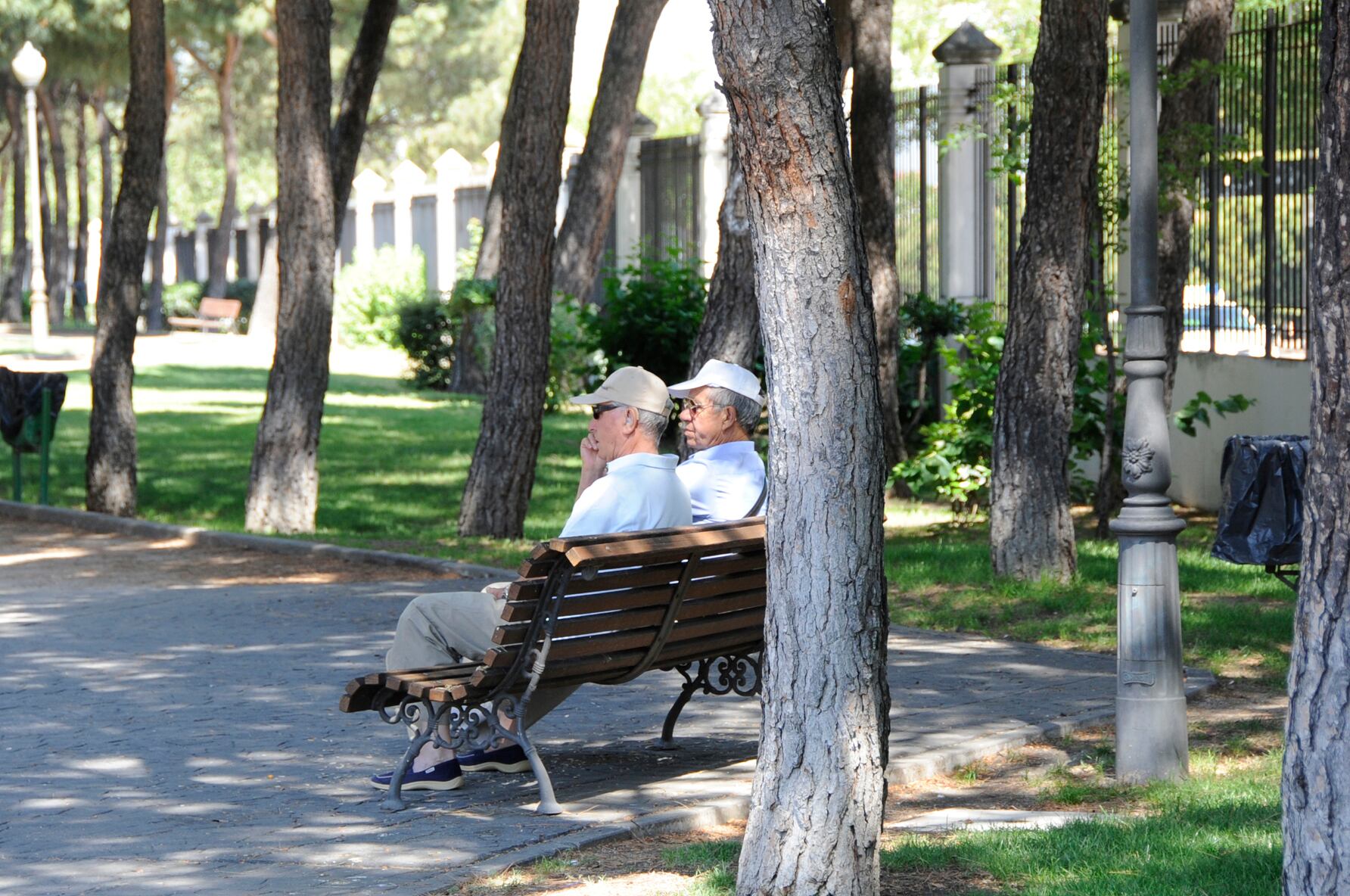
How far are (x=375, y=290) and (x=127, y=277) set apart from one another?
2253 centimetres

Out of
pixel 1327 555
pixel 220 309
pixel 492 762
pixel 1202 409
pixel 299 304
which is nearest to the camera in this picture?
pixel 1327 555

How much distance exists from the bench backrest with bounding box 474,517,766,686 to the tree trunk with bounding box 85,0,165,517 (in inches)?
343

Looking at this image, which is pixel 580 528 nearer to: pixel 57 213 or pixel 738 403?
pixel 738 403

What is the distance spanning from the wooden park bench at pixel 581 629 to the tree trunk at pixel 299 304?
7443 millimetres

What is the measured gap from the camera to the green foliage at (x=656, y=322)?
Result: 17906mm

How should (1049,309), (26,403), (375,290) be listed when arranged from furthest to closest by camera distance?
(375,290)
(26,403)
(1049,309)

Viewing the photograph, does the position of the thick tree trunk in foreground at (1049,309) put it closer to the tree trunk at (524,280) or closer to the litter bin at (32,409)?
the tree trunk at (524,280)

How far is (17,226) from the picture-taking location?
49719 millimetres

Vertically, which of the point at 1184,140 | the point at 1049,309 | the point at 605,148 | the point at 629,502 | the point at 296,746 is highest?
the point at 605,148

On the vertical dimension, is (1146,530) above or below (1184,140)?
below

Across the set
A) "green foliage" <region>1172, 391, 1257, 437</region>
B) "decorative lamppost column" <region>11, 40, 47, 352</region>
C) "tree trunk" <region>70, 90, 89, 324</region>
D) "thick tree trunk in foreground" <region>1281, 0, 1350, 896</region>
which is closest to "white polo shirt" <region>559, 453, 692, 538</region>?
"thick tree trunk in foreground" <region>1281, 0, 1350, 896</region>

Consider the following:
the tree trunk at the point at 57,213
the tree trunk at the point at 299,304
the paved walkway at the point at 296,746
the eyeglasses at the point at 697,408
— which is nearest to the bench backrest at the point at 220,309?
the tree trunk at the point at 57,213

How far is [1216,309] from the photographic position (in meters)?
13.8

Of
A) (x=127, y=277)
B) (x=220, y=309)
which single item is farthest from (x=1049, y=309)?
(x=220, y=309)
